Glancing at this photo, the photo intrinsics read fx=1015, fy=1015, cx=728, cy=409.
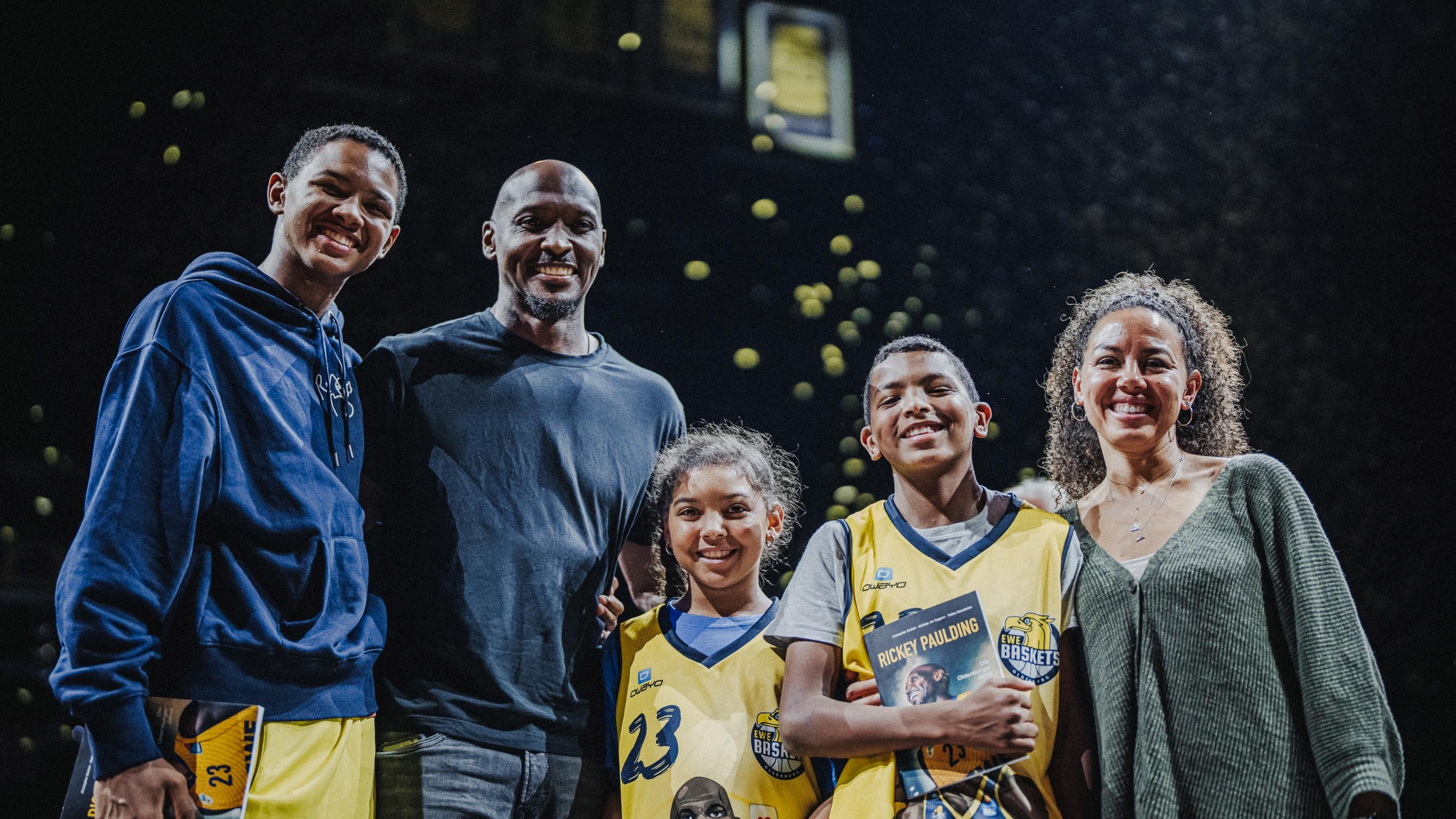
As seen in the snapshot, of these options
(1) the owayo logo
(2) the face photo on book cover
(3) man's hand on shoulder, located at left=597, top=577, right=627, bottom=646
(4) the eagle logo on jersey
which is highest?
(3) man's hand on shoulder, located at left=597, top=577, right=627, bottom=646

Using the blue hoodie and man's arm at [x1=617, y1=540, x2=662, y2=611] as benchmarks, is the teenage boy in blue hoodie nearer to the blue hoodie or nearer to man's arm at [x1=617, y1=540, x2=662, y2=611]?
the blue hoodie

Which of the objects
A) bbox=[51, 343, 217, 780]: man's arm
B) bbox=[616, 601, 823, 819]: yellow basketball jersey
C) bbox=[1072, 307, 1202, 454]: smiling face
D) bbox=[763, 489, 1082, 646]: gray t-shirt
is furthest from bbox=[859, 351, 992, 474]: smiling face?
bbox=[51, 343, 217, 780]: man's arm

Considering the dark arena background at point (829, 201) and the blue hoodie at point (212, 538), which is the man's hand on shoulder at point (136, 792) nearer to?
the blue hoodie at point (212, 538)

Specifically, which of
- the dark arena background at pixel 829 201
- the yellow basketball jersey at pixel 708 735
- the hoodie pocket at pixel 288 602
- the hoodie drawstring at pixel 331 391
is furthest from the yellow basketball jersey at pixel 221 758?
the dark arena background at pixel 829 201

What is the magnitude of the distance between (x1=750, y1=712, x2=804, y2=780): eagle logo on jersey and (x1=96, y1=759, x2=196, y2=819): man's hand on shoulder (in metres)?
0.85

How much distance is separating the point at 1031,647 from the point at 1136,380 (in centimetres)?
52

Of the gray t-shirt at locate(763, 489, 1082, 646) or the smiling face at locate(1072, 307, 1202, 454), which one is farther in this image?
the smiling face at locate(1072, 307, 1202, 454)

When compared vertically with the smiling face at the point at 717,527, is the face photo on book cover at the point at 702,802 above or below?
below

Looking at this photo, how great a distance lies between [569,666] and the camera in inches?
73.2

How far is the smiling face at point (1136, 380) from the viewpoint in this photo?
1723mm

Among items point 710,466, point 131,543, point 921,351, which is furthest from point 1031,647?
point 131,543

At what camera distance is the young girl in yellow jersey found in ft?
5.44

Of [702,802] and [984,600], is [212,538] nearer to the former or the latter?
[702,802]

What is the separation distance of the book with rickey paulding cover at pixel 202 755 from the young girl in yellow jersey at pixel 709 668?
614mm
